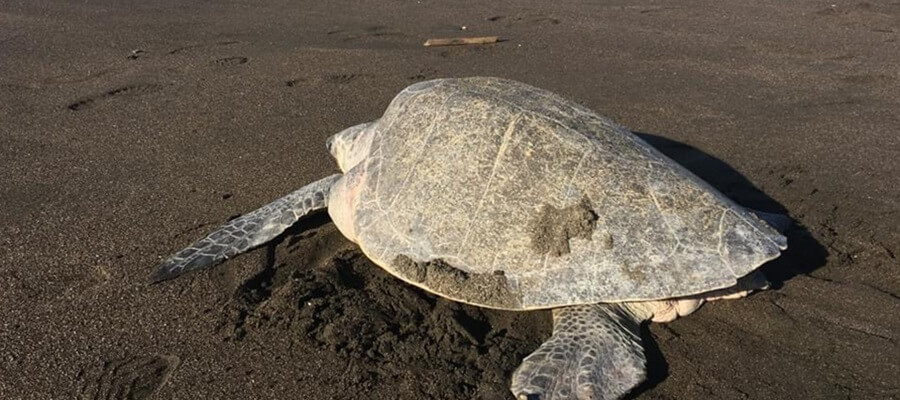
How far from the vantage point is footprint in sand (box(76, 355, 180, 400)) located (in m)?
2.64

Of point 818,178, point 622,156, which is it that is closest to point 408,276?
point 622,156

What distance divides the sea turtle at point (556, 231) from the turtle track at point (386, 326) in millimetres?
122

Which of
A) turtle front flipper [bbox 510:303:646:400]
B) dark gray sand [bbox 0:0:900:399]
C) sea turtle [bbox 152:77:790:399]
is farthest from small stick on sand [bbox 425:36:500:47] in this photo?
turtle front flipper [bbox 510:303:646:400]

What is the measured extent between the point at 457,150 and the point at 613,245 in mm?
854

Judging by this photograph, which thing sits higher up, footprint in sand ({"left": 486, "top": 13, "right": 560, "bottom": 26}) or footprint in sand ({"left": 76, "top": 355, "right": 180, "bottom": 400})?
footprint in sand ({"left": 486, "top": 13, "right": 560, "bottom": 26})

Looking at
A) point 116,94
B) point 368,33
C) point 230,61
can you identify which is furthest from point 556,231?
point 368,33

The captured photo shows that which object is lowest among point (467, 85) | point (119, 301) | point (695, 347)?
point (119, 301)

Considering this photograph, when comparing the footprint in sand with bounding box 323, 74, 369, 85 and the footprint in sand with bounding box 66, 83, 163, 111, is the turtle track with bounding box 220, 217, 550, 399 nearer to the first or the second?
the footprint in sand with bounding box 323, 74, 369, 85

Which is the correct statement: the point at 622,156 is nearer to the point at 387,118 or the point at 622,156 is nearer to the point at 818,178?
the point at 387,118

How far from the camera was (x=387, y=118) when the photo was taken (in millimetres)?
3719

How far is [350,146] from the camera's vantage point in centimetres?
403

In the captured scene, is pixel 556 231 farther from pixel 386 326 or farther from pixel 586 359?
pixel 386 326

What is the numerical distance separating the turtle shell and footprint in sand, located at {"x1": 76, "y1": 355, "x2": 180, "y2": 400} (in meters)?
1.03

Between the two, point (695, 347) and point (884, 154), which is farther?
point (884, 154)
